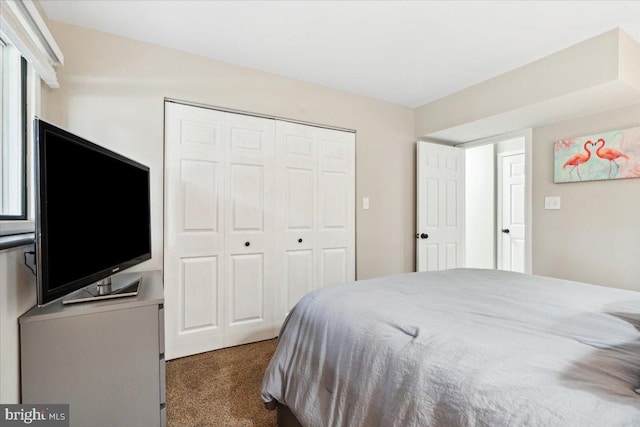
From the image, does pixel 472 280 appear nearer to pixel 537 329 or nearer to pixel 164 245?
pixel 537 329

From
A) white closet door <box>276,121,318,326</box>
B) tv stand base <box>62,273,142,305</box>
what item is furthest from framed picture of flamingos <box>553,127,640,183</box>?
tv stand base <box>62,273,142,305</box>

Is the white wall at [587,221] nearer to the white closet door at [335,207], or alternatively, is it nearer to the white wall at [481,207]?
the white wall at [481,207]

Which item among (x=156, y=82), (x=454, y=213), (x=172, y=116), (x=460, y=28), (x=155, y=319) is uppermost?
(x=460, y=28)

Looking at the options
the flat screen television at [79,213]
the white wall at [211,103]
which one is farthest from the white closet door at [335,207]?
the flat screen television at [79,213]

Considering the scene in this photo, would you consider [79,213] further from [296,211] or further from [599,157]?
[599,157]

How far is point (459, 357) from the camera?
0.89 meters

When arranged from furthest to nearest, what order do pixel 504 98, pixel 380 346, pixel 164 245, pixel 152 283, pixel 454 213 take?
pixel 454 213, pixel 504 98, pixel 164 245, pixel 152 283, pixel 380 346

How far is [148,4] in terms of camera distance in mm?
1920

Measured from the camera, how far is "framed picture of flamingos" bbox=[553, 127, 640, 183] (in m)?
2.50

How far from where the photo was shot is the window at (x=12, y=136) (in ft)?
5.13

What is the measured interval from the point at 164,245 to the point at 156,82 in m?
1.27

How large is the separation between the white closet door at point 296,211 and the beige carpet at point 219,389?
56 centimetres

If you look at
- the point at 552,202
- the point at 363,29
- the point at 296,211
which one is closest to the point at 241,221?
the point at 296,211

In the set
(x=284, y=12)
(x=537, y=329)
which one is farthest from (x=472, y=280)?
(x=284, y=12)
